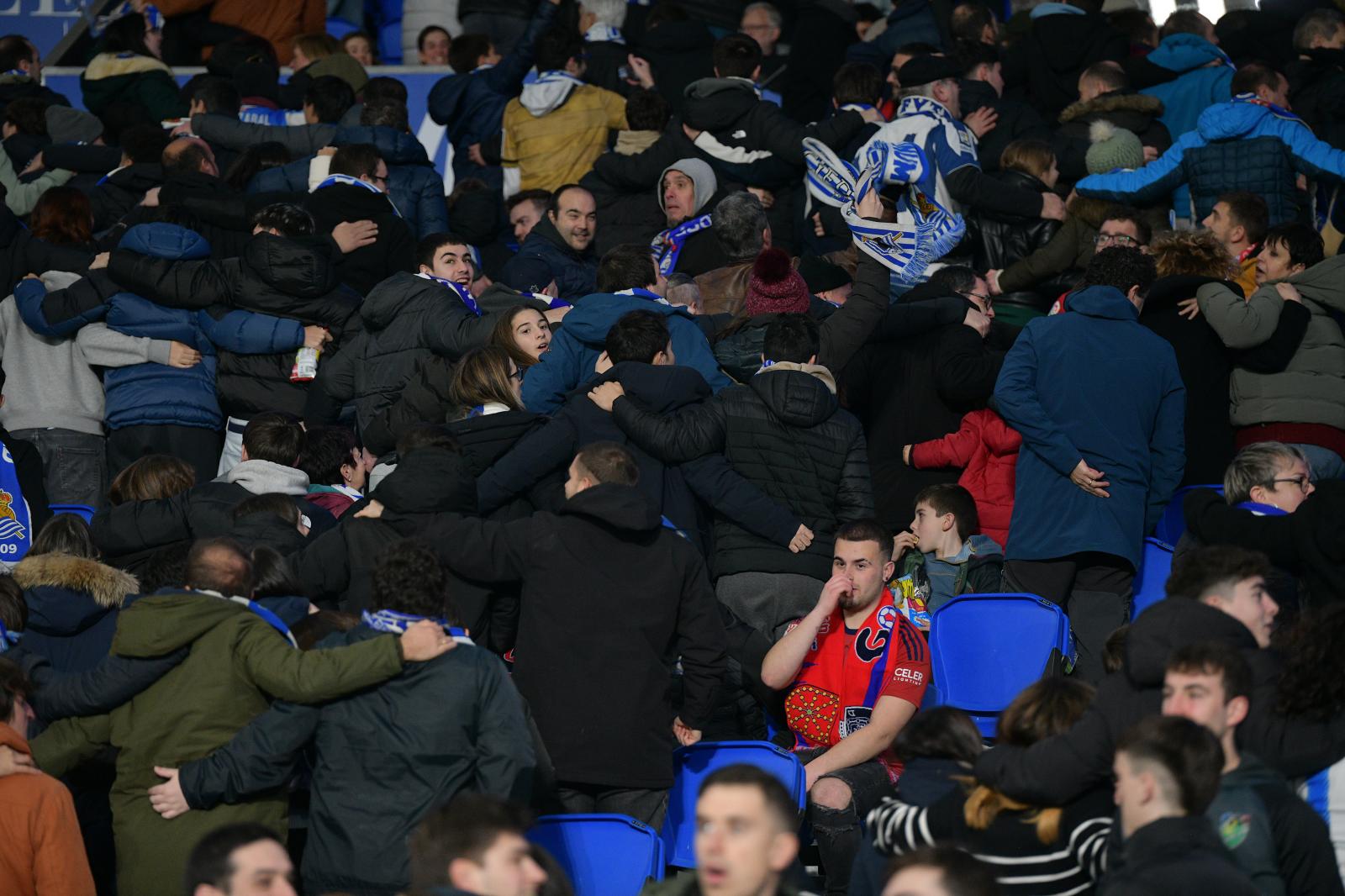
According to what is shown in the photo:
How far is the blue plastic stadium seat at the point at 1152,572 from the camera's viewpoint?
25.1 feet

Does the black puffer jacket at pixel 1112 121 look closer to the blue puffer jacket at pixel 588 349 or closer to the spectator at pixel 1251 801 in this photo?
the blue puffer jacket at pixel 588 349

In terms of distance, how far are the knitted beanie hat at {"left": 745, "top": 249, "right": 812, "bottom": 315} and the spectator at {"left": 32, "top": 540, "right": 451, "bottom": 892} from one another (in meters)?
3.30

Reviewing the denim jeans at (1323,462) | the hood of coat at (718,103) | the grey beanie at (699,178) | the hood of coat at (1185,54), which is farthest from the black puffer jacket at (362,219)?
the hood of coat at (1185,54)

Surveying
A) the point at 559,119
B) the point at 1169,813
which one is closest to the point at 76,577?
the point at 1169,813

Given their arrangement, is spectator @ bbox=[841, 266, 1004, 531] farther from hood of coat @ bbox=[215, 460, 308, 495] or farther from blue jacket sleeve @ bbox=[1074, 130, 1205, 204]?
hood of coat @ bbox=[215, 460, 308, 495]

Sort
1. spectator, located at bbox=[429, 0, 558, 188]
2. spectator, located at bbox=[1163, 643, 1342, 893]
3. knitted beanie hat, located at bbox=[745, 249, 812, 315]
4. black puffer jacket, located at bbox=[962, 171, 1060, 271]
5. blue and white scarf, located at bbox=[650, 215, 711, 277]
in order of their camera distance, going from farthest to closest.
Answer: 1. spectator, located at bbox=[429, 0, 558, 188]
2. black puffer jacket, located at bbox=[962, 171, 1060, 271]
3. blue and white scarf, located at bbox=[650, 215, 711, 277]
4. knitted beanie hat, located at bbox=[745, 249, 812, 315]
5. spectator, located at bbox=[1163, 643, 1342, 893]

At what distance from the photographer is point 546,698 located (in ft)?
20.1

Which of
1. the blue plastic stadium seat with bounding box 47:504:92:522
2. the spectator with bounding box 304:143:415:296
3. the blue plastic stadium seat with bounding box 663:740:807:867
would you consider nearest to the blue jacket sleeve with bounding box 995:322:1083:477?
the blue plastic stadium seat with bounding box 663:740:807:867

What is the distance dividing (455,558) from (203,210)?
4139mm

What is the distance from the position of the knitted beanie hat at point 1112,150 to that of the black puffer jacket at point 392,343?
371cm

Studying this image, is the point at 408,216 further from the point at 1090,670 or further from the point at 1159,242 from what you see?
the point at 1090,670

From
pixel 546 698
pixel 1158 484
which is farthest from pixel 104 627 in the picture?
pixel 1158 484

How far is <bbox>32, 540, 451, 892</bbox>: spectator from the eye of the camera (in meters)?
5.50

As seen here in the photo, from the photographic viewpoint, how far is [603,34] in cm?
1256
